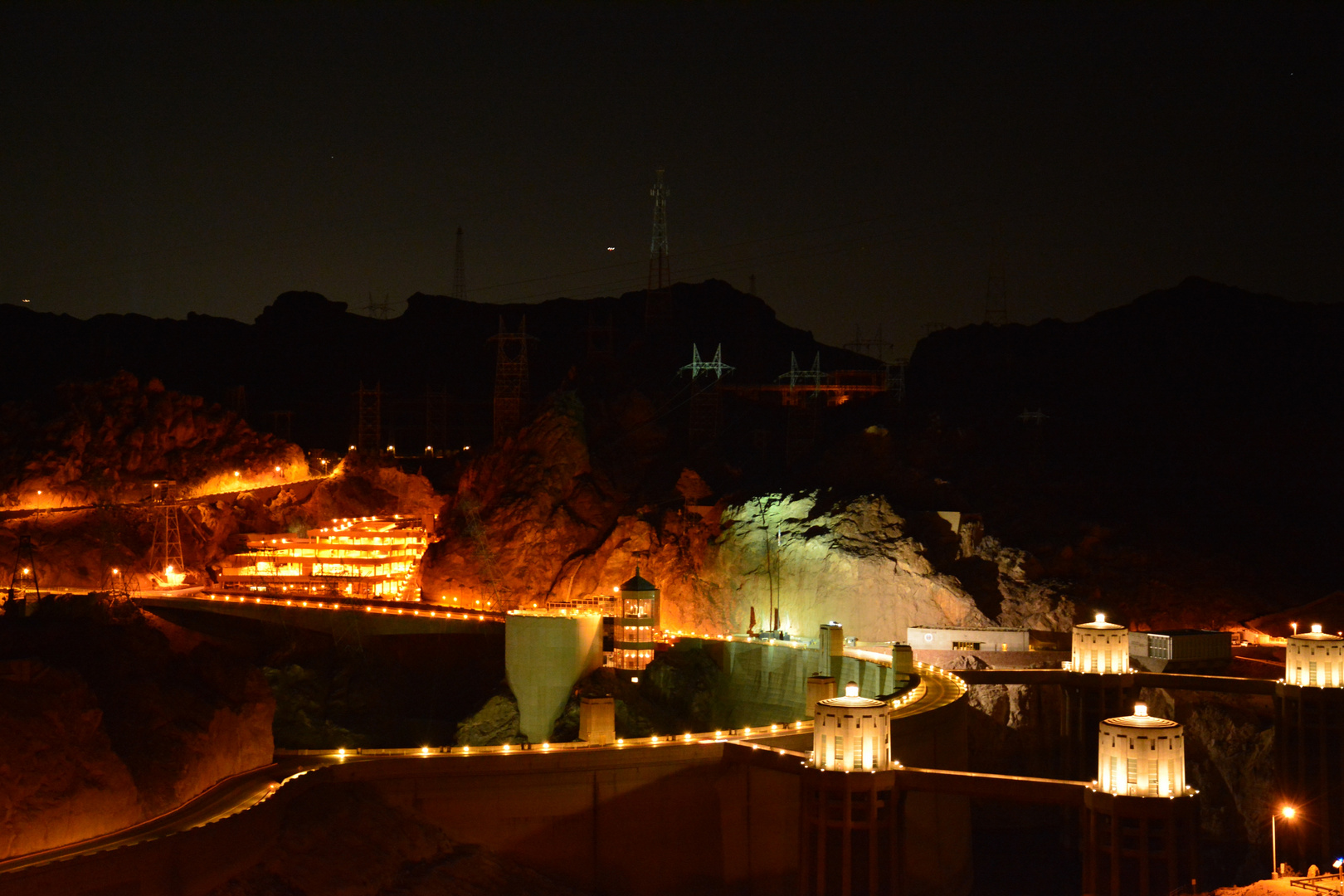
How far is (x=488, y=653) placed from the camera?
270ft

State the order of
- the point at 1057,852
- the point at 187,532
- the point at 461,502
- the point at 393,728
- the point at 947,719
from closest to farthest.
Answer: the point at 947,719, the point at 1057,852, the point at 393,728, the point at 461,502, the point at 187,532

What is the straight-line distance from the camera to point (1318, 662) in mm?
59656

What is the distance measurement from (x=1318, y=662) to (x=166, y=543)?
80078mm

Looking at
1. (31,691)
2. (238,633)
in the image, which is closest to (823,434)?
(238,633)

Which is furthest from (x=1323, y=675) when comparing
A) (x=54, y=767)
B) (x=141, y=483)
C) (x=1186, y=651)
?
(x=141, y=483)

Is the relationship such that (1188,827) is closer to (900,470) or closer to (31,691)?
(31,691)

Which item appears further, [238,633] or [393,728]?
[238,633]

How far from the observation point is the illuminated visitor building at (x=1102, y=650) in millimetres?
66938

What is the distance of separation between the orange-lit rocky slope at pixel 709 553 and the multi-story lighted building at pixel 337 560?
608 centimetres

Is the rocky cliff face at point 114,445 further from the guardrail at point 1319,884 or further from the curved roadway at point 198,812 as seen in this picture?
the guardrail at point 1319,884

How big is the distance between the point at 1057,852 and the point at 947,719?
56.5 ft

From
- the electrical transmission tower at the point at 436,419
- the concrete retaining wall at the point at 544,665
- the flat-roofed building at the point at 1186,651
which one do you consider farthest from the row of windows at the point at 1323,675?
the electrical transmission tower at the point at 436,419

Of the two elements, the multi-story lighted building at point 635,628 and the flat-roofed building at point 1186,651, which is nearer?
the flat-roofed building at point 1186,651

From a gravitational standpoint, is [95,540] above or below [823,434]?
below
